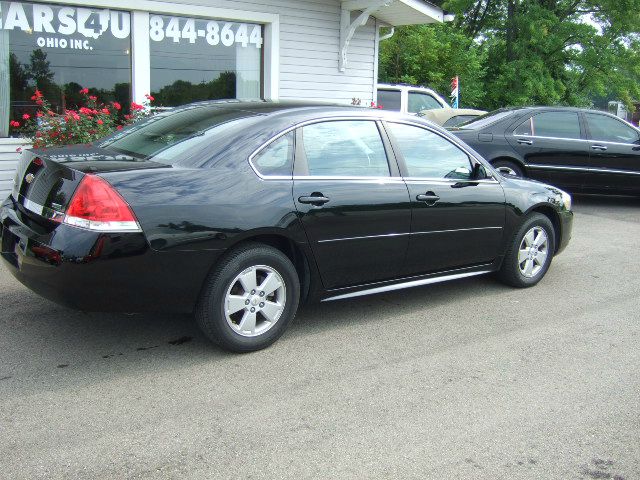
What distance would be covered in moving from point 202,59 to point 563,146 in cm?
562

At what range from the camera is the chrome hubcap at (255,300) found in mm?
4379

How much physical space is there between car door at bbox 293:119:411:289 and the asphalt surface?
1.66 feet

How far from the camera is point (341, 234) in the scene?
4.81 m

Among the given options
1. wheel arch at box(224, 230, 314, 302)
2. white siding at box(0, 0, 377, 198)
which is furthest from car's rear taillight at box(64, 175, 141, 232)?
white siding at box(0, 0, 377, 198)

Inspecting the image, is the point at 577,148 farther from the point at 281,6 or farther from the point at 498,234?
the point at 498,234

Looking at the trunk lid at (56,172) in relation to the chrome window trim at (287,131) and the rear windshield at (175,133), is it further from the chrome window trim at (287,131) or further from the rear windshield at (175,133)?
the chrome window trim at (287,131)

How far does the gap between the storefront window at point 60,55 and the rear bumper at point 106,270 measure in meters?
5.60

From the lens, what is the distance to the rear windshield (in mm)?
4578

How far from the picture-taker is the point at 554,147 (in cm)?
1076

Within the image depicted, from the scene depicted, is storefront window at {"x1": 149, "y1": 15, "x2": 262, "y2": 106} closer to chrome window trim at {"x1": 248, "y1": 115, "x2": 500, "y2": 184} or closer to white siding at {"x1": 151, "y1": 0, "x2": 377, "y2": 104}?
white siding at {"x1": 151, "y1": 0, "x2": 377, "y2": 104}

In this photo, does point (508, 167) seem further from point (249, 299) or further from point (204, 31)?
point (249, 299)

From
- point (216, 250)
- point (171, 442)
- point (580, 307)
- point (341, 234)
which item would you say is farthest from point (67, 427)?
point (580, 307)

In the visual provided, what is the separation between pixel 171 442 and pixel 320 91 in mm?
8831

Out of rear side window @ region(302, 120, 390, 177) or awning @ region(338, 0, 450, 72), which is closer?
rear side window @ region(302, 120, 390, 177)
